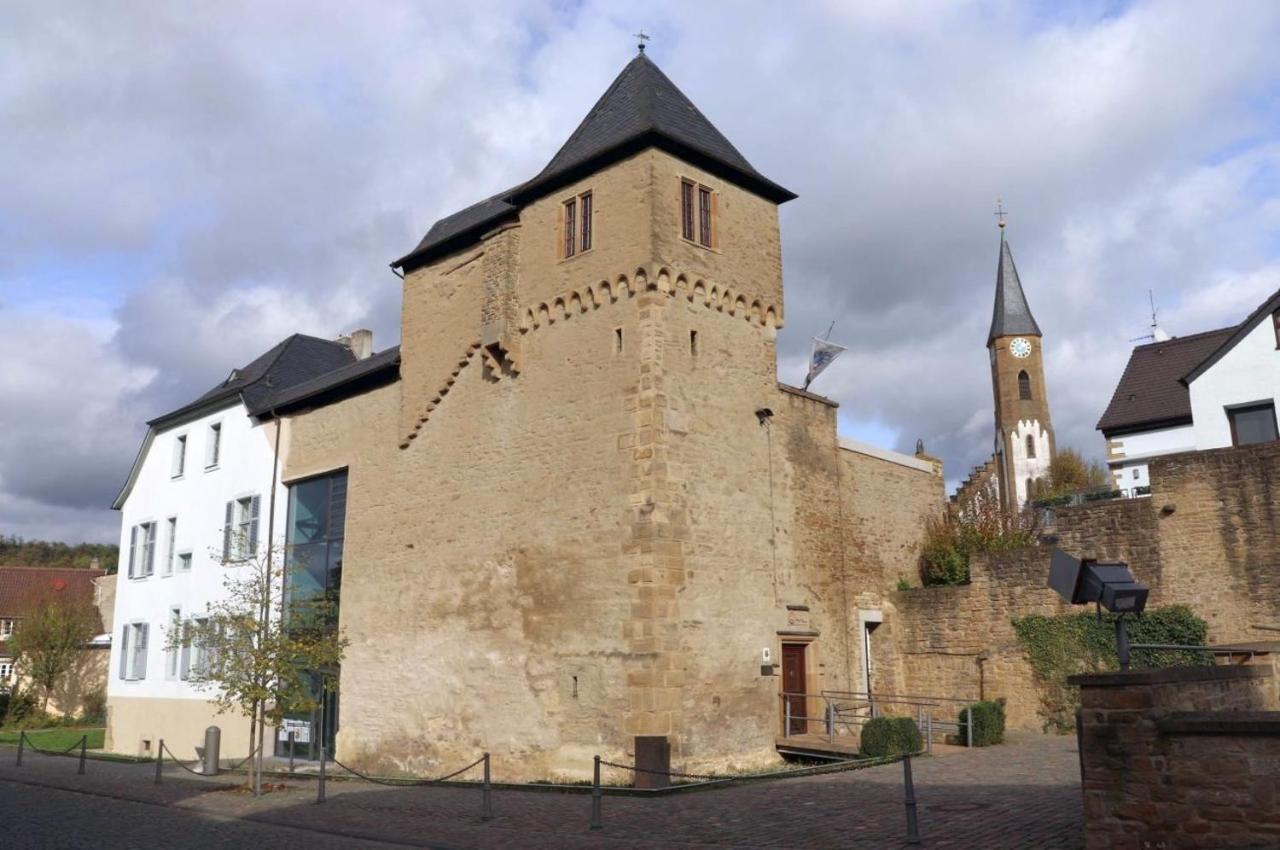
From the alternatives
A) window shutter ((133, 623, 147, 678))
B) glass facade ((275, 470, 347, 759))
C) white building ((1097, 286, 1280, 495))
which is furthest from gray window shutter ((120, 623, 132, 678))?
white building ((1097, 286, 1280, 495))

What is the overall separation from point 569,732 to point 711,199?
9.69m

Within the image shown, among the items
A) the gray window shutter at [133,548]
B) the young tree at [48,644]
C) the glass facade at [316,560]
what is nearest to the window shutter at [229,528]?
the glass facade at [316,560]

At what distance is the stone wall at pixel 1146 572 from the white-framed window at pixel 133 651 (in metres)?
21.1

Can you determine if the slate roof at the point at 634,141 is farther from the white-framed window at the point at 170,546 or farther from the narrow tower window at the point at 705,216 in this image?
the white-framed window at the point at 170,546

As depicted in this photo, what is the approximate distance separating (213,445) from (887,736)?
20.3 metres

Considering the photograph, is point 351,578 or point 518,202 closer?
point 518,202

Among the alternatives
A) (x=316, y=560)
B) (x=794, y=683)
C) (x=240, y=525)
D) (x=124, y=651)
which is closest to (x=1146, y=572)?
(x=794, y=683)

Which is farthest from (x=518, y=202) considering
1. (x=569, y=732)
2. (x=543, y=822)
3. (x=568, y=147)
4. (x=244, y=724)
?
(x=244, y=724)

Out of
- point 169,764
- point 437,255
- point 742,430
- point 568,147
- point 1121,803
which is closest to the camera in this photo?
point 1121,803

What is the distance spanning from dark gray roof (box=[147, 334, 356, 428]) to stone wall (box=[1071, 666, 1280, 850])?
2324 centimetres

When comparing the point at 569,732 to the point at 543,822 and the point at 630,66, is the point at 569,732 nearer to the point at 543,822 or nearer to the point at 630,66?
the point at 543,822

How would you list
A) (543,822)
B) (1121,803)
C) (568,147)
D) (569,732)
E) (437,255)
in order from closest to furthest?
(1121,803)
(543,822)
(569,732)
(568,147)
(437,255)

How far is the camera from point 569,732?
16984mm

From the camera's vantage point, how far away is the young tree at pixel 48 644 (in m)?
42.8
